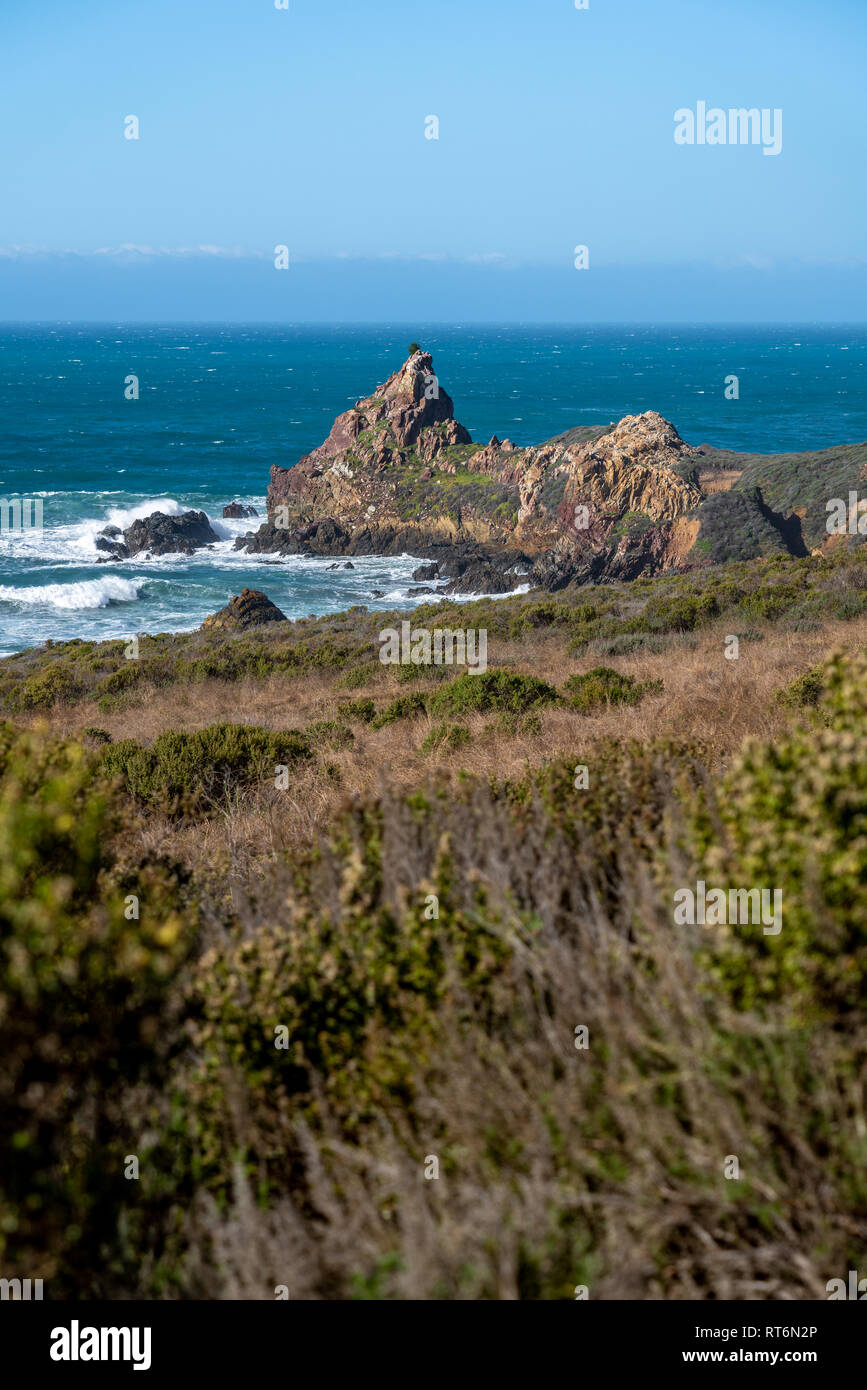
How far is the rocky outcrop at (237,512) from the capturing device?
60875 millimetres

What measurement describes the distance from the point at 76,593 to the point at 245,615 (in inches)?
480

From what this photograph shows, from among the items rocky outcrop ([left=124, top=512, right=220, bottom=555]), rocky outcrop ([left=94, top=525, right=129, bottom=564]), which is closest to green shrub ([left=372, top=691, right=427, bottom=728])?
rocky outcrop ([left=94, top=525, right=129, bottom=564])

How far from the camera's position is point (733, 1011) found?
Answer: 330 centimetres

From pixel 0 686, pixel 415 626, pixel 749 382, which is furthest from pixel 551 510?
pixel 749 382

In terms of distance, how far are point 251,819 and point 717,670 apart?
834cm

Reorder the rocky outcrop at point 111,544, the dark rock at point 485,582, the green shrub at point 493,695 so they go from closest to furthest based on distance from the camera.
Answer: the green shrub at point 493,695 < the dark rock at point 485,582 < the rocky outcrop at point 111,544

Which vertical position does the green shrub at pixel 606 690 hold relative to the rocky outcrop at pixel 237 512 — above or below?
below

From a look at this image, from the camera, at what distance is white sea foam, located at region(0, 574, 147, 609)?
143ft

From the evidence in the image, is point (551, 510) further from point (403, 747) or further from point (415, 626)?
point (403, 747)

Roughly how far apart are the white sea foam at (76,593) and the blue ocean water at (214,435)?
0.10 meters

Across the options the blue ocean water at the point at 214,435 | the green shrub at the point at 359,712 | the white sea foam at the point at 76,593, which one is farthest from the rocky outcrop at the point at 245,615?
the green shrub at the point at 359,712

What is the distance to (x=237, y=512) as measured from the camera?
61.4 metres

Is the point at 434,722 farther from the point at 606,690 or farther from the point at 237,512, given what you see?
the point at 237,512

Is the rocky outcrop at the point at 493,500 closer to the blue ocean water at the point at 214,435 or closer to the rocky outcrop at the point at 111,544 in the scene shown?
the blue ocean water at the point at 214,435
